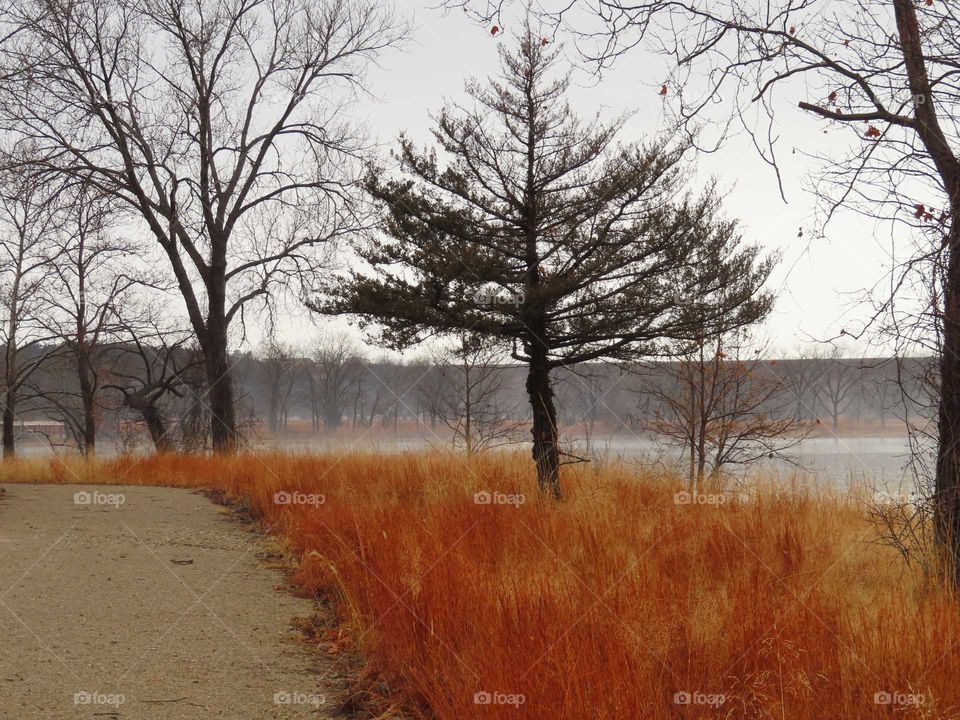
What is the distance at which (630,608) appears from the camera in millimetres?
4723

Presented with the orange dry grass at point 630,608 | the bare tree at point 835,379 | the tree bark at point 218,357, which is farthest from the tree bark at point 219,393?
the bare tree at point 835,379

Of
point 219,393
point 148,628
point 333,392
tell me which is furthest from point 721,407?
point 333,392

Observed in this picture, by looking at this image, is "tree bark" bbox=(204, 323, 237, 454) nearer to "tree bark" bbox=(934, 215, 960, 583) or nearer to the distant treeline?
the distant treeline

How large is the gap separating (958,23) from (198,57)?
17.7 m

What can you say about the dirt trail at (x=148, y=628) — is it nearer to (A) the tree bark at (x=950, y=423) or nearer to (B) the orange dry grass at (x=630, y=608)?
(B) the orange dry grass at (x=630, y=608)

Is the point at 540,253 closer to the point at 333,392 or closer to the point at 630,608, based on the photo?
the point at 630,608

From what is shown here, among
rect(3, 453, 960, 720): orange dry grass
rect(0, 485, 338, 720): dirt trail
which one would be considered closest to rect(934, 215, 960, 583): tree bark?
rect(3, 453, 960, 720): orange dry grass

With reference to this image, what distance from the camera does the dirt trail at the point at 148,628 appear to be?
409cm

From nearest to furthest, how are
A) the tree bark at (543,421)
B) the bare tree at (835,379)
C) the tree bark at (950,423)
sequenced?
the tree bark at (950,423), the tree bark at (543,421), the bare tree at (835,379)

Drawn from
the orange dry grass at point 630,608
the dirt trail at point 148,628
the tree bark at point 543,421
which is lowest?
the dirt trail at point 148,628

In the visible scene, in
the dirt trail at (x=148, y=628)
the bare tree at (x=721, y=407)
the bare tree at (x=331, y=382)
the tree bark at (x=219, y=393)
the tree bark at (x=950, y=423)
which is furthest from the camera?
the bare tree at (x=331, y=382)

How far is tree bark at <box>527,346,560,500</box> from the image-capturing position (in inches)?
410

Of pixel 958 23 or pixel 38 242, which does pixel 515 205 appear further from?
pixel 38 242

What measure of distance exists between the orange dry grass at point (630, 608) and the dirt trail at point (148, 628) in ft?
1.57
